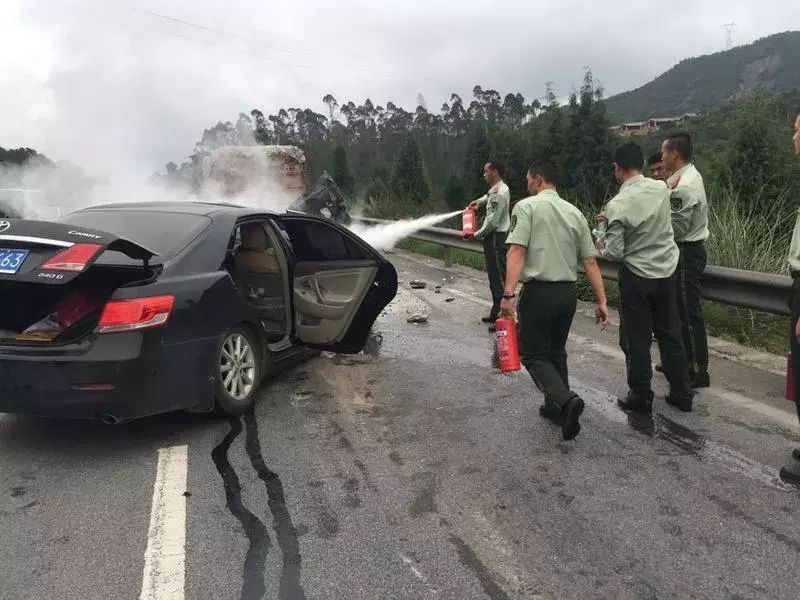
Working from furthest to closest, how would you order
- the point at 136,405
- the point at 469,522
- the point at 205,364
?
1. the point at 205,364
2. the point at 136,405
3. the point at 469,522

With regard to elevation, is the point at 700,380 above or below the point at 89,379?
below

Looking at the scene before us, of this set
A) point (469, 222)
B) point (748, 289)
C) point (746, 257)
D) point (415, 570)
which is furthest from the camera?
point (469, 222)

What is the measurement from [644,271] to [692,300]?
2.74 ft

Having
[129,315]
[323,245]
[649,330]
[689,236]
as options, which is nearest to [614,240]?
[649,330]

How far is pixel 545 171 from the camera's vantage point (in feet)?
14.5

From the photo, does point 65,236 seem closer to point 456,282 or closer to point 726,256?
point 726,256

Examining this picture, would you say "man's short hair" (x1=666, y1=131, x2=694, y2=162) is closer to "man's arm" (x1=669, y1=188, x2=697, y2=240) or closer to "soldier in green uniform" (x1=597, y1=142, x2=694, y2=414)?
"man's arm" (x1=669, y1=188, x2=697, y2=240)

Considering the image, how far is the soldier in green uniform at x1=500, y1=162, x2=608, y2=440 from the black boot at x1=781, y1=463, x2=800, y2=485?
46.9 inches

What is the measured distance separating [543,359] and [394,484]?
4.53 ft

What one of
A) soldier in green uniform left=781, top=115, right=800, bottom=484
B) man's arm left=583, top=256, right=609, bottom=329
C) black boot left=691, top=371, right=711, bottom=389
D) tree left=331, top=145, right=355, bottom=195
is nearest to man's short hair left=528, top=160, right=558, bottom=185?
man's arm left=583, top=256, right=609, bottom=329

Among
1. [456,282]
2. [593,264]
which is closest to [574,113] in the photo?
[456,282]

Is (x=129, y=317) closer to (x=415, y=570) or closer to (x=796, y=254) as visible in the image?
(x=415, y=570)

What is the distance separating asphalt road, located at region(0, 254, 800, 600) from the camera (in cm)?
259

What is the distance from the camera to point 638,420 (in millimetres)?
4305
